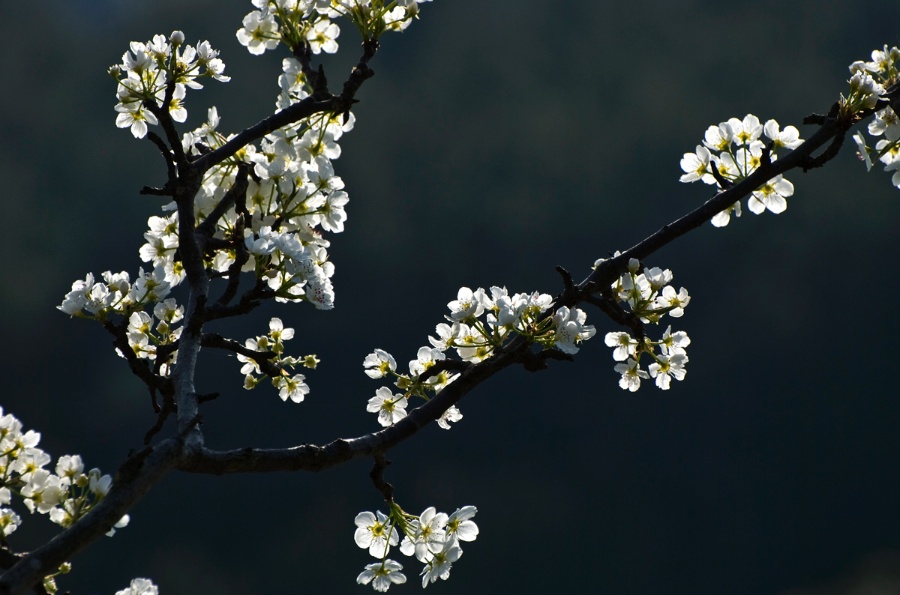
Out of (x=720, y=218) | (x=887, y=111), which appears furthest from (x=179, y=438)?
(x=887, y=111)

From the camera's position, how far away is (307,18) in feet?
8.22

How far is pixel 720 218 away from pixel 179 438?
160 centimetres

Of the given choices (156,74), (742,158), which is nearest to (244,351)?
(156,74)

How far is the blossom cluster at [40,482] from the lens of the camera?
178cm

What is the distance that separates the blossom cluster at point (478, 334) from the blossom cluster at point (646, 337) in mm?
237

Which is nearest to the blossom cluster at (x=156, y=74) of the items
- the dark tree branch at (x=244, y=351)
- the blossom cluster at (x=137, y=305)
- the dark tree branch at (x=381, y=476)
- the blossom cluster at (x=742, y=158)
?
the blossom cluster at (x=137, y=305)

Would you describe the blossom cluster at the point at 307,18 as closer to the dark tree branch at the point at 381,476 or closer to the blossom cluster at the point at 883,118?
the dark tree branch at the point at 381,476

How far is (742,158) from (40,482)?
1.93 meters

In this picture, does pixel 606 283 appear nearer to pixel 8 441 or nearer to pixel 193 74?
pixel 193 74

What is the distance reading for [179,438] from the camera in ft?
5.32

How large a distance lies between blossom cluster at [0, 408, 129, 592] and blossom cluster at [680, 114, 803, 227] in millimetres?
1682

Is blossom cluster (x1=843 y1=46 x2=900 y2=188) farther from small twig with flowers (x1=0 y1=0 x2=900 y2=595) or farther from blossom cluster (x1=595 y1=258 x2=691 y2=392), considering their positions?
blossom cluster (x1=595 y1=258 x2=691 y2=392)

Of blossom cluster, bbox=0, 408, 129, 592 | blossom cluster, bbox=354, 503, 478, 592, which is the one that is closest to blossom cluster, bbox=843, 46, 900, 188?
blossom cluster, bbox=354, 503, 478, 592

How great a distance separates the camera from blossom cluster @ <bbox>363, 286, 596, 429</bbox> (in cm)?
205
